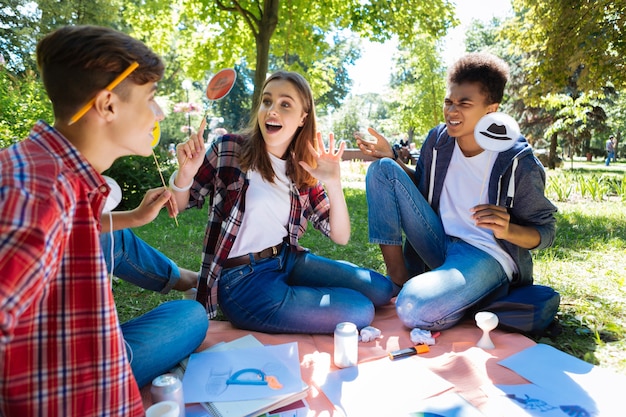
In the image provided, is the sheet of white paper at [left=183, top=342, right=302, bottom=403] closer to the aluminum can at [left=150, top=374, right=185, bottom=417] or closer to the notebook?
the notebook

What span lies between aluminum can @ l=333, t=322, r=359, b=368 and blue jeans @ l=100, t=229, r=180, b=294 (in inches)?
50.2

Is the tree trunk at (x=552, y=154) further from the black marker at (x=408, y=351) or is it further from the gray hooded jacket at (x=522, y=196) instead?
the black marker at (x=408, y=351)

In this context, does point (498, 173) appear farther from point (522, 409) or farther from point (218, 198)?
point (218, 198)

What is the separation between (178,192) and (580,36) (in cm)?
673

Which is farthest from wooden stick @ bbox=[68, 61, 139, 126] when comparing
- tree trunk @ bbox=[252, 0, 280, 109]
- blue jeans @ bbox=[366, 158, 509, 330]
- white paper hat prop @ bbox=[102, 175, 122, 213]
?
tree trunk @ bbox=[252, 0, 280, 109]

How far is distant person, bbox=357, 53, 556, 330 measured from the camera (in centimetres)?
257

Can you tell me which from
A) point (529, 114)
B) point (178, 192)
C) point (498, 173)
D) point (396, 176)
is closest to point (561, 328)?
point (498, 173)

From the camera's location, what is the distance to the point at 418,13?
29.8ft

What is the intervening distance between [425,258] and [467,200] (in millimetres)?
491

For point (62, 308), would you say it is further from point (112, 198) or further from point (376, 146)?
point (376, 146)

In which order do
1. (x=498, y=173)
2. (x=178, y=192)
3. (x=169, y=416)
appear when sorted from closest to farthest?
(x=169, y=416) < (x=178, y=192) < (x=498, y=173)

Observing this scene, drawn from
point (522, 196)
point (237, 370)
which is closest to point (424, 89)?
point (522, 196)

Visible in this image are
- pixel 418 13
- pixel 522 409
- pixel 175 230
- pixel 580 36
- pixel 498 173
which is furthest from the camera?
pixel 418 13

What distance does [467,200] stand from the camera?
2.88 meters
